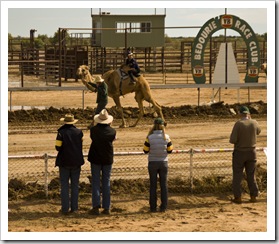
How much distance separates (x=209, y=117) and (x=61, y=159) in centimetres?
1185

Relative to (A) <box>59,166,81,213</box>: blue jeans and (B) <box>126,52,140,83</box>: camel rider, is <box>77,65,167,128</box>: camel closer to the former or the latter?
(B) <box>126,52,140,83</box>: camel rider

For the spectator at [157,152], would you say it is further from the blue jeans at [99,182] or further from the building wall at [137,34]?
the building wall at [137,34]

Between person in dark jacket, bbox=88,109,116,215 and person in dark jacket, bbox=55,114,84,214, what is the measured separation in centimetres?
22

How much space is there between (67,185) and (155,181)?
1.42m

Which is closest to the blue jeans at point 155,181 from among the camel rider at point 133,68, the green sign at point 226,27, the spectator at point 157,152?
the spectator at point 157,152

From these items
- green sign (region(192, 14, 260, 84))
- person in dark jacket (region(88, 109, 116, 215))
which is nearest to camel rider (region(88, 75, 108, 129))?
person in dark jacket (region(88, 109, 116, 215))

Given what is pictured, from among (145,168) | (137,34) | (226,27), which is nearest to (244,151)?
(145,168)

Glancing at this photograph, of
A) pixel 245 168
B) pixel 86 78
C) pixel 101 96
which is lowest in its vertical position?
pixel 245 168

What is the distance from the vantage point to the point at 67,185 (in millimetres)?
13641

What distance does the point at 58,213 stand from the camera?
13.8 m

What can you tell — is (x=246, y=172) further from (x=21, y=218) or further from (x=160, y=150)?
(x=21, y=218)

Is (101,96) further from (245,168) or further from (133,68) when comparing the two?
(245,168)

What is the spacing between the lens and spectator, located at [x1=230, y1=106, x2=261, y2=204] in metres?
14.4

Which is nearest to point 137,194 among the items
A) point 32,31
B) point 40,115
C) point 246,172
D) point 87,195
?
point 87,195
